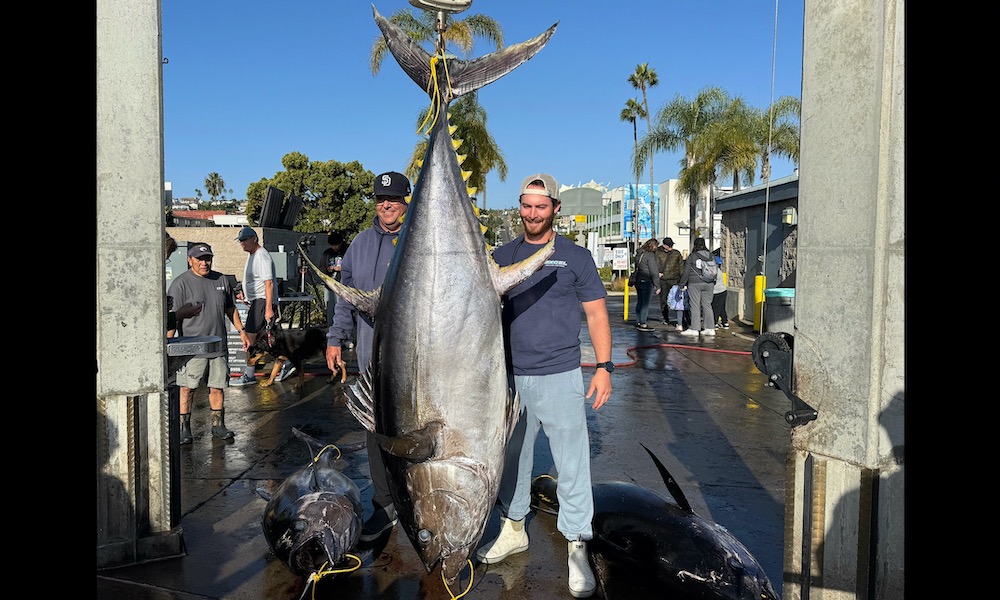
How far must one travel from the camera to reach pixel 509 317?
3094 mm

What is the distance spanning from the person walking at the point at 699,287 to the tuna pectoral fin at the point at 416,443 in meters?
9.38

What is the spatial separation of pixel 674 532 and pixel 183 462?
3.48m

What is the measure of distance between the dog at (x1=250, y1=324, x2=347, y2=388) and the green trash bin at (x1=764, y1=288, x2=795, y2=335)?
19.8 ft

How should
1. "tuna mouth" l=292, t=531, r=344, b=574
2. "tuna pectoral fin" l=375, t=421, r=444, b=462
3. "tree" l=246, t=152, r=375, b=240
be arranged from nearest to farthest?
"tuna pectoral fin" l=375, t=421, r=444, b=462
"tuna mouth" l=292, t=531, r=344, b=574
"tree" l=246, t=152, r=375, b=240

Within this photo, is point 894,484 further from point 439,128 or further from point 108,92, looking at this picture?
point 108,92

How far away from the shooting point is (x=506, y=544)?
3.17m

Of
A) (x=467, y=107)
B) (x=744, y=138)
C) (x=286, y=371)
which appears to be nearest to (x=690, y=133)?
(x=744, y=138)

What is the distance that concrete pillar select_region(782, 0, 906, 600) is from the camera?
2.11 m

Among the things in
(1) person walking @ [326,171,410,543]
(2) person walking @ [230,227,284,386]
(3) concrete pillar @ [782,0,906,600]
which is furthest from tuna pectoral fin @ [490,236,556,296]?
(2) person walking @ [230,227,284,386]

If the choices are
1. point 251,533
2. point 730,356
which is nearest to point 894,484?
point 251,533

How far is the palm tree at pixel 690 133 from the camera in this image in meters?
28.7

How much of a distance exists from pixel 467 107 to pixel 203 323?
12919 mm

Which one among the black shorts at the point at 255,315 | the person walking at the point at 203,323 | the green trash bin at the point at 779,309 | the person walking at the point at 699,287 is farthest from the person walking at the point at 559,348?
the person walking at the point at 699,287

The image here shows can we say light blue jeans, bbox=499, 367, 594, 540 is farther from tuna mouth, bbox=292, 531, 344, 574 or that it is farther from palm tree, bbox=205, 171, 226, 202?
palm tree, bbox=205, 171, 226, 202
